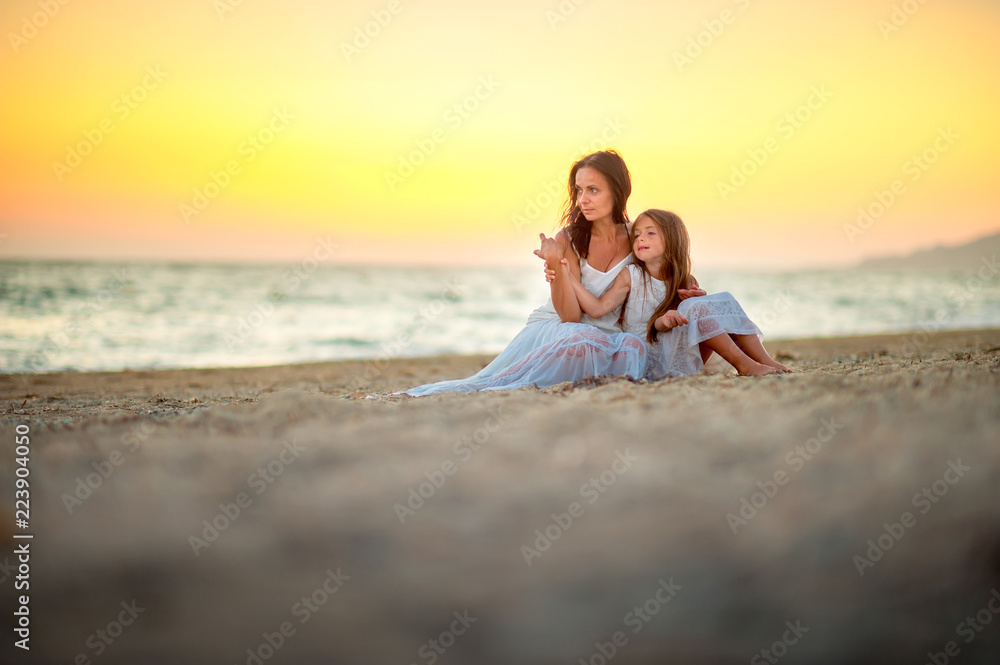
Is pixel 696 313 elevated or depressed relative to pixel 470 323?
depressed

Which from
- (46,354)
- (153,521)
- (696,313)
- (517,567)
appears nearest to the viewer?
(517,567)

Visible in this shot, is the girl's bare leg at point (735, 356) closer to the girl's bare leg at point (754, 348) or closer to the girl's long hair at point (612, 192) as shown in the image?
the girl's bare leg at point (754, 348)

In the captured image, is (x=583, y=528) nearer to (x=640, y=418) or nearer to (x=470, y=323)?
(x=640, y=418)

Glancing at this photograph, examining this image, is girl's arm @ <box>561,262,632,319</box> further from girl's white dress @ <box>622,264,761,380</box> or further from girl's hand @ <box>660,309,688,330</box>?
girl's hand @ <box>660,309,688,330</box>

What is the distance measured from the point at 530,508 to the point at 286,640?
0.60 m

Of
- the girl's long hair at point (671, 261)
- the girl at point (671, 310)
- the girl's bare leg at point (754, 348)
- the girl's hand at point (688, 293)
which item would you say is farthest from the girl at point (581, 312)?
the girl's bare leg at point (754, 348)

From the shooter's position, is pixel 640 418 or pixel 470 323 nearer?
pixel 640 418

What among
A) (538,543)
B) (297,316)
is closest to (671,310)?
(538,543)

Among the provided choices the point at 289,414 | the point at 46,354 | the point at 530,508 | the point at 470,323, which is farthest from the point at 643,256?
the point at 470,323

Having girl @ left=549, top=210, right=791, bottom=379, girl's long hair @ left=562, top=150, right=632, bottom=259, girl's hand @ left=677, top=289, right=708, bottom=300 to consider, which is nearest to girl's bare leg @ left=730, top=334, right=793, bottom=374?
girl @ left=549, top=210, right=791, bottom=379

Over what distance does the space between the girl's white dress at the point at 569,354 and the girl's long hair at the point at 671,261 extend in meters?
0.19

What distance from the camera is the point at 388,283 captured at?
91.4 ft

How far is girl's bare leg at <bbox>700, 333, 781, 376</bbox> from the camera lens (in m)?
3.72

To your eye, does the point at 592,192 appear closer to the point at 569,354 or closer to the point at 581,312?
the point at 581,312
